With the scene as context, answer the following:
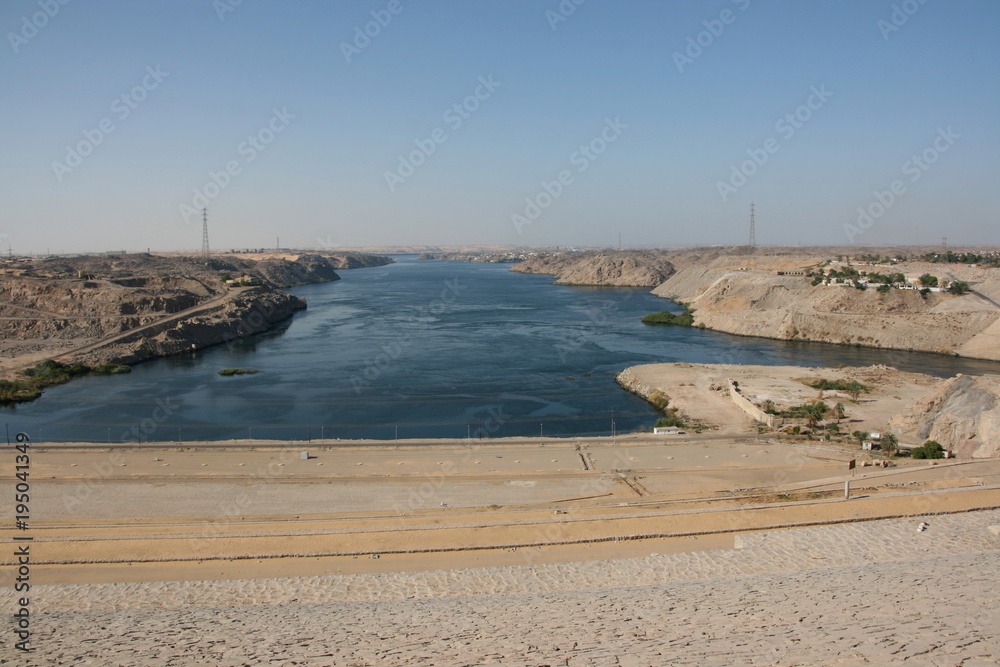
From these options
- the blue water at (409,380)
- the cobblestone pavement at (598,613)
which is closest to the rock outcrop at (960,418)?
the cobblestone pavement at (598,613)

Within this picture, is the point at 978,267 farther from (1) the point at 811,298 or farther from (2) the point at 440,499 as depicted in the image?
(2) the point at 440,499

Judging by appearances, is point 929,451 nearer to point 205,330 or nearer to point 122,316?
point 205,330

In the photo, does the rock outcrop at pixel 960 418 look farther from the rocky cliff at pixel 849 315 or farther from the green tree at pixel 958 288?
the green tree at pixel 958 288

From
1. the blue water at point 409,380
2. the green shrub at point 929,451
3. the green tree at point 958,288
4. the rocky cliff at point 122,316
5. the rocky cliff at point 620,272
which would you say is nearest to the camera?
the green shrub at point 929,451

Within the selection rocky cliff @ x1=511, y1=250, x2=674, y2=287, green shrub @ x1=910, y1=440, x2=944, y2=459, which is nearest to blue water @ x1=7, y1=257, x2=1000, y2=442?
green shrub @ x1=910, y1=440, x2=944, y2=459

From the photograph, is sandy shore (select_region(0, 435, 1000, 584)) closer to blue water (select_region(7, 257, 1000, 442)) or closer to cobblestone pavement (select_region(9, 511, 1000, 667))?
cobblestone pavement (select_region(9, 511, 1000, 667))

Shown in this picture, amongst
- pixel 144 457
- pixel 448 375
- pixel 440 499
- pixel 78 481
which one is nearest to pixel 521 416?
pixel 448 375
